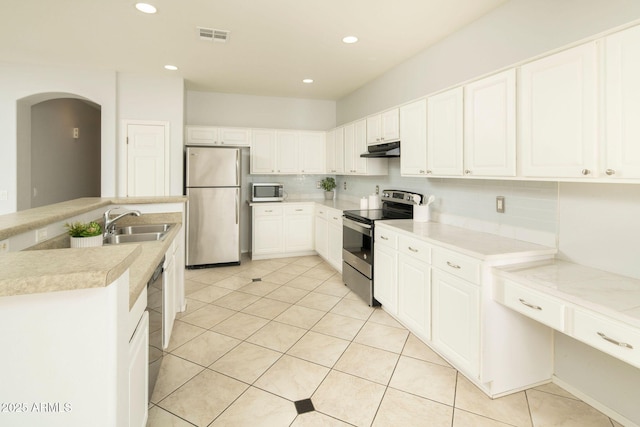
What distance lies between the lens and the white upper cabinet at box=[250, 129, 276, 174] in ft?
17.5

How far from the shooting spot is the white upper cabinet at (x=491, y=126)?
7.05 ft

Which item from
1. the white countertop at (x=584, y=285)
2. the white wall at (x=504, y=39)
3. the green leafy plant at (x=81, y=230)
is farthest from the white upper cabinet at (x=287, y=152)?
the white countertop at (x=584, y=285)

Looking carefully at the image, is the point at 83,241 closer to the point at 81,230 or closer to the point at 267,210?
the point at 81,230

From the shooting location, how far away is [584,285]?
170 centimetres

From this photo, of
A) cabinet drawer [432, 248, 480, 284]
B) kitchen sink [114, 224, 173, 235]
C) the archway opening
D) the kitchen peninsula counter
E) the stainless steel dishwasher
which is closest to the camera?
the kitchen peninsula counter

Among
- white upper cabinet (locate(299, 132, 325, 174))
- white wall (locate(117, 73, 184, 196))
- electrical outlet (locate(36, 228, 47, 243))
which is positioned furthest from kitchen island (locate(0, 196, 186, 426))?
white upper cabinet (locate(299, 132, 325, 174))

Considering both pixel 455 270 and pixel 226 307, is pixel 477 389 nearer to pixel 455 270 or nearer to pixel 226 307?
pixel 455 270

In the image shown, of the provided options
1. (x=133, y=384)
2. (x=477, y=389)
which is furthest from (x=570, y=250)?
(x=133, y=384)

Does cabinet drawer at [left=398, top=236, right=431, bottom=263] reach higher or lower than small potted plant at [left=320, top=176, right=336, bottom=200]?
lower

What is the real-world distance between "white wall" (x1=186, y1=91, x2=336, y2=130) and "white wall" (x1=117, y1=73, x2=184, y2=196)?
68 cm

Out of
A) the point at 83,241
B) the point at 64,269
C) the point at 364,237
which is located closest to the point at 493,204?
the point at 364,237

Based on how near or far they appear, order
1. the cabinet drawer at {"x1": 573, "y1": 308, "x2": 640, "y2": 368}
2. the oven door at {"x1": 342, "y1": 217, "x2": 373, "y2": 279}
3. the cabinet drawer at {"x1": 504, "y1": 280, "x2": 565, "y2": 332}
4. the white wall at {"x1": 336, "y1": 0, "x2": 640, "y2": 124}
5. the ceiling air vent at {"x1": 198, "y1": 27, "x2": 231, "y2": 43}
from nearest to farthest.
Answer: the cabinet drawer at {"x1": 573, "y1": 308, "x2": 640, "y2": 368}, the cabinet drawer at {"x1": 504, "y1": 280, "x2": 565, "y2": 332}, the white wall at {"x1": 336, "y1": 0, "x2": 640, "y2": 124}, the ceiling air vent at {"x1": 198, "y1": 27, "x2": 231, "y2": 43}, the oven door at {"x1": 342, "y1": 217, "x2": 373, "y2": 279}

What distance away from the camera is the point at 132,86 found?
445 cm

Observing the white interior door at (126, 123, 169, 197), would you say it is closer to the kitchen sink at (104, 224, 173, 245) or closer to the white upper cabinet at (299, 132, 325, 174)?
the kitchen sink at (104, 224, 173, 245)
